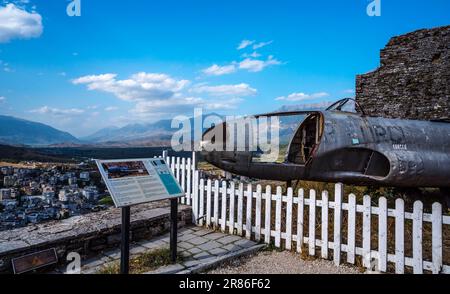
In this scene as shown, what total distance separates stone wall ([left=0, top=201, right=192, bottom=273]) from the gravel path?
1.87 metres

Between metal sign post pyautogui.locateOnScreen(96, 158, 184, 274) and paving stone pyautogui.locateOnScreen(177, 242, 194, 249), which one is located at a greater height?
metal sign post pyautogui.locateOnScreen(96, 158, 184, 274)

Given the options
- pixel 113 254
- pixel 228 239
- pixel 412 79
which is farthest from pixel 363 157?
pixel 412 79

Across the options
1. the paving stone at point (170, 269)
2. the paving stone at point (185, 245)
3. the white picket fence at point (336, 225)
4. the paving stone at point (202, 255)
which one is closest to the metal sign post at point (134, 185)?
the paving stone at point (170, 269)

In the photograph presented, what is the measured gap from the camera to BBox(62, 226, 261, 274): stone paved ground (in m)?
3.89

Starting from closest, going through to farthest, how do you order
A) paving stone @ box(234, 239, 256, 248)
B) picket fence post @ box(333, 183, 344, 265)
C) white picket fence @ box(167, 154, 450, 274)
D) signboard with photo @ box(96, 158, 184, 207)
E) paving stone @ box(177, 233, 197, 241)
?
signboard with photo @ box(96, 158, 184, 207), white picket fence @ box(167, 154, 450, 274), picket fence post @ box(333, 183, 344, 265), paving stone @ box(234, 239, 256, 248), paving stone @ box(177, 233, 197, 241)

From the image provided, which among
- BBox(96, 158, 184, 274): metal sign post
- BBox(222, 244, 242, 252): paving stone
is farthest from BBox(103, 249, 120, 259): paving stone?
BBox(222, 244, 242, 252): paving stone

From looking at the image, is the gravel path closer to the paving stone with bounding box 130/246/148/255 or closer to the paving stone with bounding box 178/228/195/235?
the paving stone with bounding box 130/246/148/255

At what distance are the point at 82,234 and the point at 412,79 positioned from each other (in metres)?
12.0

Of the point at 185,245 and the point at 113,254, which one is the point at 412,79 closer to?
the point at 185,245

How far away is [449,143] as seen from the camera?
591 cm

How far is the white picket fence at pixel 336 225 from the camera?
354 cm

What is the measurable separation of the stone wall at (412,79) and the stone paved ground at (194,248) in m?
9.23

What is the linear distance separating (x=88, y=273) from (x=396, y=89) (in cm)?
1192
